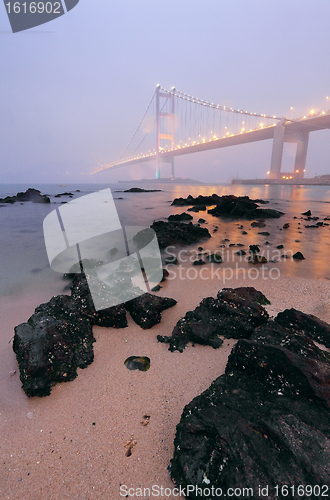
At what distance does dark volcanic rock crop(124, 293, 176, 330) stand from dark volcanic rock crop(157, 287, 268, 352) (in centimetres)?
22

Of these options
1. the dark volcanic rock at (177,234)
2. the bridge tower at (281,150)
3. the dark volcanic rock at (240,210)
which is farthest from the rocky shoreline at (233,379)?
the bridge tower at (281,150)

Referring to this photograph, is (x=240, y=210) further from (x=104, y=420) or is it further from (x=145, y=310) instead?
(x=104, y=420)

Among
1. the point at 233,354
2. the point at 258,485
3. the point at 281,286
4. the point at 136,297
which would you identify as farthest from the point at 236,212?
the point at 258,485

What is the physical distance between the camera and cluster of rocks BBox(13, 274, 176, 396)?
4.66 feet

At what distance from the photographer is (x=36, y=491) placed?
99cm

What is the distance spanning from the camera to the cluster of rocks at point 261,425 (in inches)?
34.9

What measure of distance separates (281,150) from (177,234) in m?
46.8

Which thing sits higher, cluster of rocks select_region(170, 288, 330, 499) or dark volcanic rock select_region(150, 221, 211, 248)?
cluster of rocks select_region(170, 288, 330, 499)

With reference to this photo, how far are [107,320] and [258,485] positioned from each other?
147cm

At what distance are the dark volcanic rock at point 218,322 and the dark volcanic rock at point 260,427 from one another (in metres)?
0.53

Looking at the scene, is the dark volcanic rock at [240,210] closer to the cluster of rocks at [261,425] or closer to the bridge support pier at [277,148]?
the cluster of rocks at [261,425]

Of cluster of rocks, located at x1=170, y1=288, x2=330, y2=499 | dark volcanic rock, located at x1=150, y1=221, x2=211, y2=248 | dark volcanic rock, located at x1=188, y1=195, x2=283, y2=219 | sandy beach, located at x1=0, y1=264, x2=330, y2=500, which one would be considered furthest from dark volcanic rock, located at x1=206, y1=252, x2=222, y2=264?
dark volcanic rock, located at x1=188, y1=195, x2=283, y2=219

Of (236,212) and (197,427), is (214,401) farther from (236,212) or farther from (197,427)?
(236,212)

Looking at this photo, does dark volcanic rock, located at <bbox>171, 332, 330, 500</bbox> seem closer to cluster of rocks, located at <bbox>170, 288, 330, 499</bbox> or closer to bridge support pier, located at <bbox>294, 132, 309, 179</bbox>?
cluster of rocks, located at <bbox>170, 288, 330, 499</bbox>
